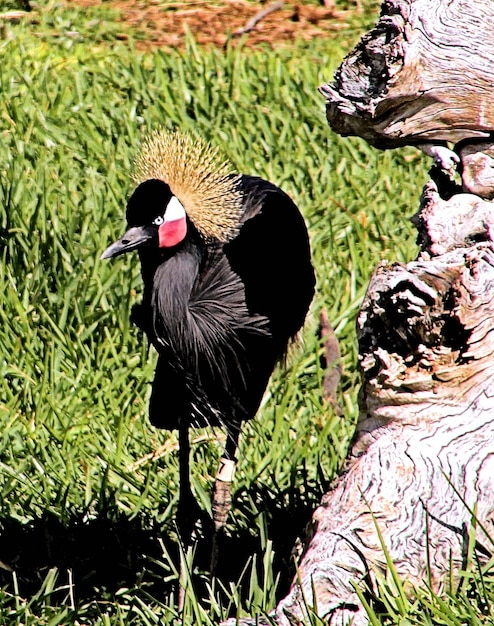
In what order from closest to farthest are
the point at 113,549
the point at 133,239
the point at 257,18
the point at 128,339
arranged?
the point at 133,239
the point at 113,549
the point at 128,339
the point at 257,18

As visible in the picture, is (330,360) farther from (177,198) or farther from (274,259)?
(177,198)

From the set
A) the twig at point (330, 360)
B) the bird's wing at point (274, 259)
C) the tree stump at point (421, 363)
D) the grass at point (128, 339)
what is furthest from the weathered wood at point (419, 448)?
the twig at point (330, 360)

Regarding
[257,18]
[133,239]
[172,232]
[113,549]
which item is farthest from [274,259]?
[257,18]

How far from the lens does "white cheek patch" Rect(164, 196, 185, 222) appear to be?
2.80 meters

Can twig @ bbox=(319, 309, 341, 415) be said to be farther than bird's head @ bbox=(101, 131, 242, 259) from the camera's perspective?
Yes

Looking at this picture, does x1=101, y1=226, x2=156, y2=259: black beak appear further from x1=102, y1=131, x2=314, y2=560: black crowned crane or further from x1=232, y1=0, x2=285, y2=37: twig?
x1=232, y1=0, x2=285, y2=37: twig

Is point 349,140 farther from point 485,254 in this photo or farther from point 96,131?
point 485,254

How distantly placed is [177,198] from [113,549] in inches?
39.6

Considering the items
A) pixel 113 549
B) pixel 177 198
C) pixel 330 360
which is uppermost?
pixel 177 198

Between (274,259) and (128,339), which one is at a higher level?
(274,259)

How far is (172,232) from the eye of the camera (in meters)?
2.85

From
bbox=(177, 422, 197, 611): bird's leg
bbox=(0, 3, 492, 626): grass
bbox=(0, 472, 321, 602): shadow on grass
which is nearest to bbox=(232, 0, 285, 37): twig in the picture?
bbox=(0, 3, 492, 626): grass

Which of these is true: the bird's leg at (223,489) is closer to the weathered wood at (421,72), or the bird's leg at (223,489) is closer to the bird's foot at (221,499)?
the bird's foot at (221,499)

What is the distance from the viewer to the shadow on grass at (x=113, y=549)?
9.28 ft
